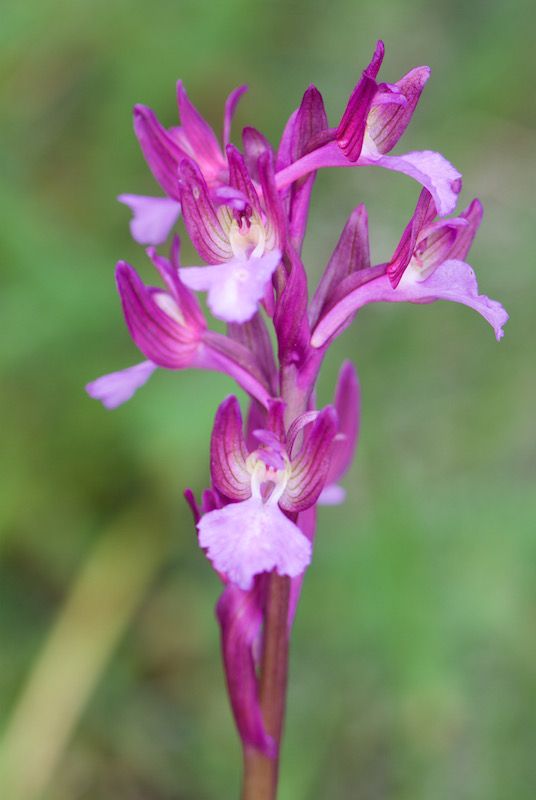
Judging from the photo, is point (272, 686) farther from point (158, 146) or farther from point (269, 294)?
point (158, 146)

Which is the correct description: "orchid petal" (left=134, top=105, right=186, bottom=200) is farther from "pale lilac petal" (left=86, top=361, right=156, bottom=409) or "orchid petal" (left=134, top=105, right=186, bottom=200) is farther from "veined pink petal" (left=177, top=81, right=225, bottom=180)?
"pale lilac petal" (left=86, top=361, right=156, bottom=409)

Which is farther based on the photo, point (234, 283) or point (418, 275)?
point (418, 275)

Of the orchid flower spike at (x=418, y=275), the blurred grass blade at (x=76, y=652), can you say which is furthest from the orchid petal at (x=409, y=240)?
the blurred grass blade at (x=76, y=652)

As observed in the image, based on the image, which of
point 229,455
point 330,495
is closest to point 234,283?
point 229,455

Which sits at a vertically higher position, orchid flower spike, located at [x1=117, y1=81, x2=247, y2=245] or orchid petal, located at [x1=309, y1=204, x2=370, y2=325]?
orchid flower spike, located at [x1=117, y1=81, x2=247, y2=245]

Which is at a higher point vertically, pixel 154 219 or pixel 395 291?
pixel 154 219

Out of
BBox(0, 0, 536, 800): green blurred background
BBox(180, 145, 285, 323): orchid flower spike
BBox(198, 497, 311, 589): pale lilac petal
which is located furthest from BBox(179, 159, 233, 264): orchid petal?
BBox(0, 0, 536, 800): green blurred background

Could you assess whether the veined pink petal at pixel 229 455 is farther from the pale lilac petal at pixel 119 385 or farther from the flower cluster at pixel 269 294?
the pale lilac petal at pixel 119 385
